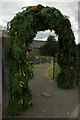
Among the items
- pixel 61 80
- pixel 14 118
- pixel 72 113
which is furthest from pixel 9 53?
pixel 61 80

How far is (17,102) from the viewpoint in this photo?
13.0ft

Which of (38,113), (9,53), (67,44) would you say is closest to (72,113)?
(38,113)

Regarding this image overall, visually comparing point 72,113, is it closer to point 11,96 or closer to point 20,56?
point 11,96

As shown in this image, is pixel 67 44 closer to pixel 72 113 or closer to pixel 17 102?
pixel 72 113

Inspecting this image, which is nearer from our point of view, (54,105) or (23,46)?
(23,46)

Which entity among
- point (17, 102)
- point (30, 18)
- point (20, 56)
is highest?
point (30, 18)

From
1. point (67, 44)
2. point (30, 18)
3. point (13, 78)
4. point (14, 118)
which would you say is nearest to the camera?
point (14, 118)

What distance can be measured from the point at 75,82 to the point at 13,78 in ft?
13.3

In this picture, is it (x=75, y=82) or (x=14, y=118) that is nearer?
(x=14, y=118)

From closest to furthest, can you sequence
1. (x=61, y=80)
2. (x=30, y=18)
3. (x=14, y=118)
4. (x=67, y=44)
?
(x=14, y=118), (x=30, y=18), (x=67, y=44), (x=61, y=80)

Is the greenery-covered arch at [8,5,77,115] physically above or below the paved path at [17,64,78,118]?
above

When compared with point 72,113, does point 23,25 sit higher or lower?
higher

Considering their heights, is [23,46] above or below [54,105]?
above

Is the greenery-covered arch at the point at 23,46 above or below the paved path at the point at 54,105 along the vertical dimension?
above
